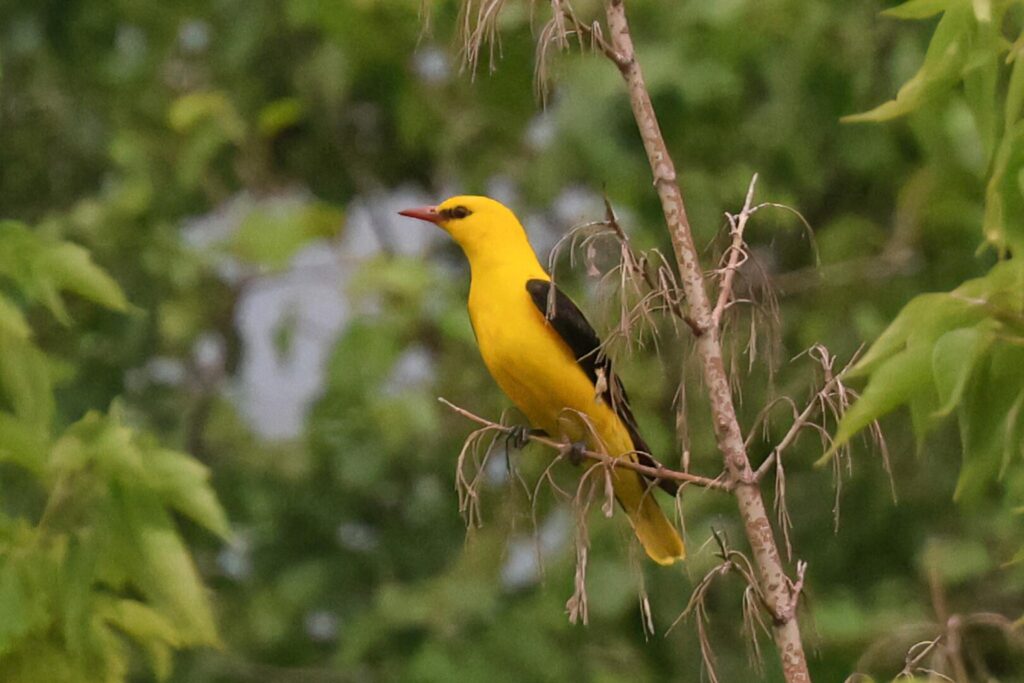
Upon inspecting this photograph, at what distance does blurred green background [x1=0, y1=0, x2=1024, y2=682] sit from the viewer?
17.2 ft

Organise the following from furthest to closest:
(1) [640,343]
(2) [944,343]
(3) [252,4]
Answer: (3) [252,4], (1) [640,343], (2) [944,343]

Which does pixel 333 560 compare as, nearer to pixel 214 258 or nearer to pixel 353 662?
pixel 353 662

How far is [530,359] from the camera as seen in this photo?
3803mm

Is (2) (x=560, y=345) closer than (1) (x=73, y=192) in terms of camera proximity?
Yes

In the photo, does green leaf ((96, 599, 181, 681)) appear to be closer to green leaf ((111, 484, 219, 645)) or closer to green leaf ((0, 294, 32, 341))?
green leaf ((111, 484, 219, 645))

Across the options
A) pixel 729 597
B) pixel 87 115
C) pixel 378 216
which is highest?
pixel 87 115

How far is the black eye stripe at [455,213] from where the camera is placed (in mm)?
4332

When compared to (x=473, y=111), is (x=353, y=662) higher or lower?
lower

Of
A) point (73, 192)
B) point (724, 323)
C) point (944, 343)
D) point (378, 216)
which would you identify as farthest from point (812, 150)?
point (944, 343)

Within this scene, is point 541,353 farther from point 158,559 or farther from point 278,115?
point 278,115

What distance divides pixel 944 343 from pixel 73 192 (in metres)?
5.39

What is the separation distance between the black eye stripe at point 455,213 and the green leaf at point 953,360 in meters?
2.56

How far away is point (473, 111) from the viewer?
6.32 metres

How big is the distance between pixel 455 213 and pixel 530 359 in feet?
2.19
